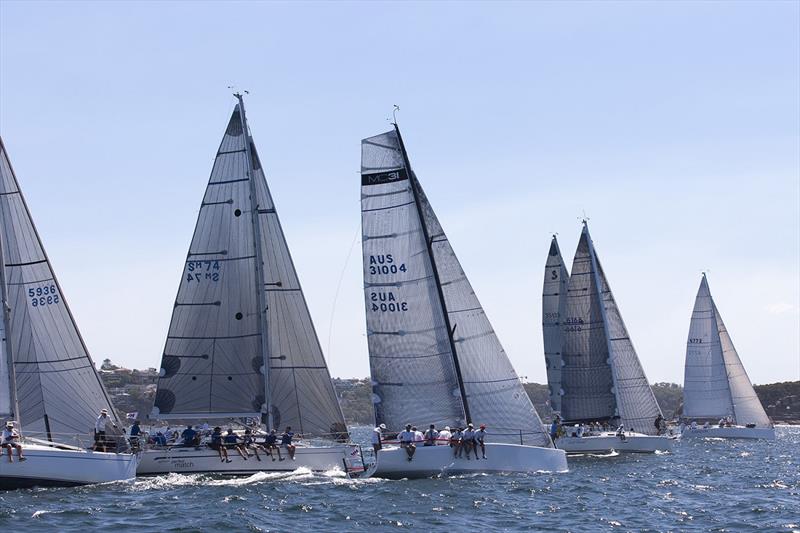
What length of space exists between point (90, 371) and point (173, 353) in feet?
14.6

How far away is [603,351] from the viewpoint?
5047cm

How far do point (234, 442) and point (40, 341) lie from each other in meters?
6.39

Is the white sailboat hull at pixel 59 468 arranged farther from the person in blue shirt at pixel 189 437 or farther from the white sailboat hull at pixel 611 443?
the white sailboat hull at pixel 611 443

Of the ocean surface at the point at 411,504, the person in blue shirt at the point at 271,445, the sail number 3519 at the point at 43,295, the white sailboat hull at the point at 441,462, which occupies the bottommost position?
the ocean surface at the point at 411,504

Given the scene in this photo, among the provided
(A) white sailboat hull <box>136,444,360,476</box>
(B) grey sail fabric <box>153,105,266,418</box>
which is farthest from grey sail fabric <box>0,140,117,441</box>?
(B) grey sail fabric <box>153,105,266,418</box>

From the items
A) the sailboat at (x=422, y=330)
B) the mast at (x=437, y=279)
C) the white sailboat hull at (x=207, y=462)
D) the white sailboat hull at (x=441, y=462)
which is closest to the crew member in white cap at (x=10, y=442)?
the white sailboat hull at (x=207, y=462)

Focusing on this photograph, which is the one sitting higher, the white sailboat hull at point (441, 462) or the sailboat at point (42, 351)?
the sailboat at point (42, 351)

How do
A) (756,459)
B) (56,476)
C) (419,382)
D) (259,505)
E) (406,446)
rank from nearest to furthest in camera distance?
(259,505) < (56,476) < (406,446) < (419,382) < (756,459)

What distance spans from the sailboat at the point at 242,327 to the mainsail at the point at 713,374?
44908 millimetres

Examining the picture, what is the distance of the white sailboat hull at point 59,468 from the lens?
27.1 metres

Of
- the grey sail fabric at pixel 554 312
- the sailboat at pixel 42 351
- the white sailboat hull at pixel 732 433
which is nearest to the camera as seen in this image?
the sailboat at pixel 42 351

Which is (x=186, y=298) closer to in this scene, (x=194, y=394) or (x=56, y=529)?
(x=194, y=394)

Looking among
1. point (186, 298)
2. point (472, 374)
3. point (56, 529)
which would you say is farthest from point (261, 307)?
point (56, 529)

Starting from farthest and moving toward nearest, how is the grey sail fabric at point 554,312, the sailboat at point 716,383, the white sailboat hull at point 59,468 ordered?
the sailboat at point 716,383 < the grey sail fabric at point 554,312 < the white sailboat hull at point 59,468
